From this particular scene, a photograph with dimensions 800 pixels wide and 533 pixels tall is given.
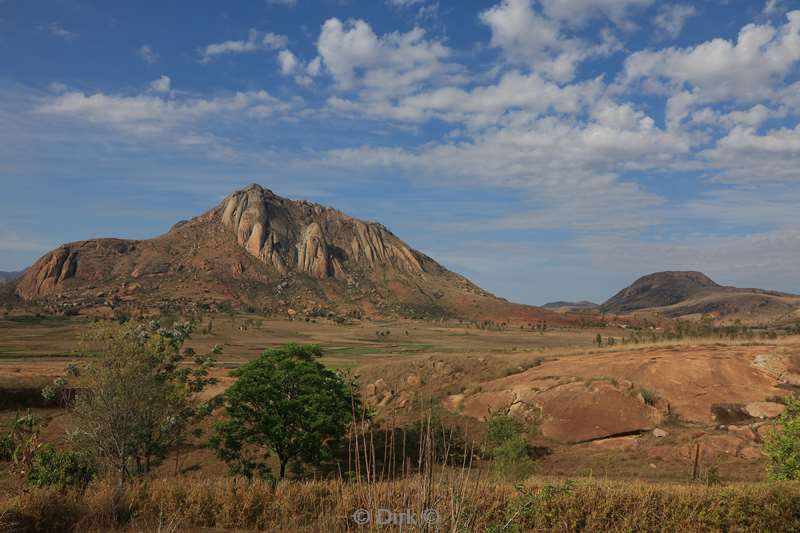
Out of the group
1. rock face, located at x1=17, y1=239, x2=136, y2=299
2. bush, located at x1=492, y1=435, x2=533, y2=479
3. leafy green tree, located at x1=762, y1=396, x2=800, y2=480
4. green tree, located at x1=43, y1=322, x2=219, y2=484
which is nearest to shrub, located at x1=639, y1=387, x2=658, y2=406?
bush, located at x1=492, y1=435, x2=533, y2=479

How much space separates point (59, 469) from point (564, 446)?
23588 millimetres

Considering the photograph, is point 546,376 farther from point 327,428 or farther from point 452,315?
point 452,315

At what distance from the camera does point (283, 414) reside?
24016 mm

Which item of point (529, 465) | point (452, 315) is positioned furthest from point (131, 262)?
point (529, 465)

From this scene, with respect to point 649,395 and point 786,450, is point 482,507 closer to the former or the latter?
point 786,450

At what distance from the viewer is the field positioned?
10.7 m

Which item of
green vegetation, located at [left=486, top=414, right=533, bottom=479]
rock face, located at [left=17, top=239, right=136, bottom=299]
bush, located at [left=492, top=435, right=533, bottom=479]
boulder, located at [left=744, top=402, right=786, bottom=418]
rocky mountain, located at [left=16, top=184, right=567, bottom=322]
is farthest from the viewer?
rock face, located at [left=17, top=239, right=136, bottom=299]

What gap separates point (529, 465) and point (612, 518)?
372 inches

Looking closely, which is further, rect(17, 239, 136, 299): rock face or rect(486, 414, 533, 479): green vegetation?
rect(17, 239, 136, 299): rock face

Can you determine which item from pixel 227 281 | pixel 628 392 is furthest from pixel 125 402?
pixel 227 281

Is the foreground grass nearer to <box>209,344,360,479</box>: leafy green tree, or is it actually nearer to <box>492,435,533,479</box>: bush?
<box>492,435,533,479</box>: bush

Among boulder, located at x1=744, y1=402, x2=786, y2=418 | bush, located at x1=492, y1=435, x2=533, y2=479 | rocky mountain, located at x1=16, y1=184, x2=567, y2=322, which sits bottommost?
bush, located at x1=492, y1=435, x2=533, y2=479

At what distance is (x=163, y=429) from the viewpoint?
22.8 meters

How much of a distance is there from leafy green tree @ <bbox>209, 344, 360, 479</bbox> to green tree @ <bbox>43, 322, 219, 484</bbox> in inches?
97.9
